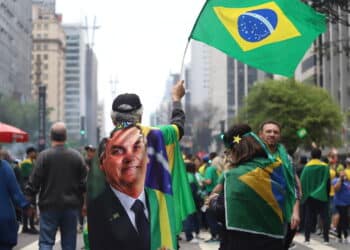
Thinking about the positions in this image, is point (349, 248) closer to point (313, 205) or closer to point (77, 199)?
point (313, 205)

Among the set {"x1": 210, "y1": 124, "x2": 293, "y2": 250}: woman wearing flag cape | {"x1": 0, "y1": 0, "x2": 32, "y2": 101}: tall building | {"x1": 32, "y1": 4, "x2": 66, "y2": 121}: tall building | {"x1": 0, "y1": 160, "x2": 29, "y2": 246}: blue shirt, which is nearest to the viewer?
{"x1": 210, "y1": 124, "x2": 293, "y2": 250}: woman wearing flag cape

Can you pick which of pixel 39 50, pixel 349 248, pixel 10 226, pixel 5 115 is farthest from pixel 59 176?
pixel 39 50

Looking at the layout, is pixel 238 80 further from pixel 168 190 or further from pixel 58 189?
pixel 168 190

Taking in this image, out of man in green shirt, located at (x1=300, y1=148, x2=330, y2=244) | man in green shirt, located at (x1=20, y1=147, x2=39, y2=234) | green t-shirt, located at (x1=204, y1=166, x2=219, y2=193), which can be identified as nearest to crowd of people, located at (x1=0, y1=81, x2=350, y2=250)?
man in green shirt, located at (x1=300, y1=148, x2=330, y2=244)

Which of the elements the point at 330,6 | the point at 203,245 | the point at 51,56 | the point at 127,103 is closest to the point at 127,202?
the point at 127,103

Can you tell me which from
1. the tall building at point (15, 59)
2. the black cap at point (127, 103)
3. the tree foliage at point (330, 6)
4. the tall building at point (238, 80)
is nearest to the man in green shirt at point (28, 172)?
the tree foliage at point (330, 6)

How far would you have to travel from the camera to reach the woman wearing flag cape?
5.75m

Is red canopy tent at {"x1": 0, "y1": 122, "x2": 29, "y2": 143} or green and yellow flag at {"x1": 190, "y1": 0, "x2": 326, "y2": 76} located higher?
green and yellow flag at {"x1": 190, "y1": 0, "x2": 326, "y2": 76}

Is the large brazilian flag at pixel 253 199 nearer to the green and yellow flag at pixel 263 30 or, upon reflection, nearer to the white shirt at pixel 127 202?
the white shirt at pixel 127 202

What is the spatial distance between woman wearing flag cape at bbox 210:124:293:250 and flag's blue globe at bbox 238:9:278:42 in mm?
2205

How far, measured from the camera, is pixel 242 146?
580 cm

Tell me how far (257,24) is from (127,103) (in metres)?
3.11

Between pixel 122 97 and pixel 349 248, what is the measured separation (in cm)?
1001

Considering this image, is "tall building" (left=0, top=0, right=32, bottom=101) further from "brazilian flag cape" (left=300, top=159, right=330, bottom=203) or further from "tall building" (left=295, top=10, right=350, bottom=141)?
"brazilian flag cape" (left=300, top=159, right=330, bottom=203)
